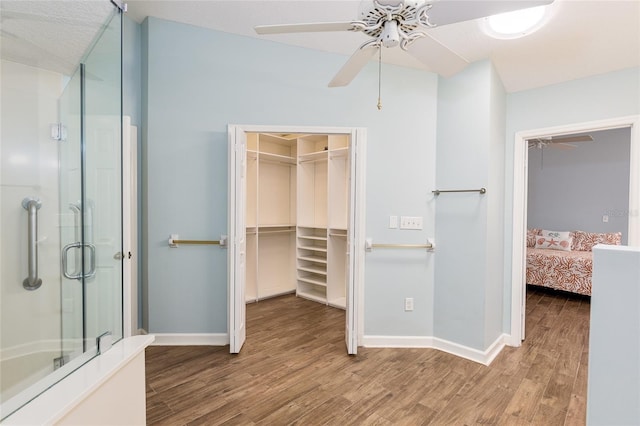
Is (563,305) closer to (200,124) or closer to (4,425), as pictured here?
(200,124)

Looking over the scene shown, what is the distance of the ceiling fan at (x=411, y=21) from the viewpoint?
3.93 feet

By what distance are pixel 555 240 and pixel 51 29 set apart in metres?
6.81

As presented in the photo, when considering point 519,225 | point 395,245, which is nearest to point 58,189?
point 395,245

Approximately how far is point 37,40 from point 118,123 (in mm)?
802

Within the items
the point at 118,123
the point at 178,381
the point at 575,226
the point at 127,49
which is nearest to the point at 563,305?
the point at 575,226

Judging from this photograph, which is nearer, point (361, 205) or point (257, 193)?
point (361, 205)

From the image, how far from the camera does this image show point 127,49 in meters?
2.71

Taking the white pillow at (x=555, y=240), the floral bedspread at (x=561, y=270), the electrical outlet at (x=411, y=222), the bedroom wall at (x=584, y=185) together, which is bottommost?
the floral bedspread at (x=561, y=270)

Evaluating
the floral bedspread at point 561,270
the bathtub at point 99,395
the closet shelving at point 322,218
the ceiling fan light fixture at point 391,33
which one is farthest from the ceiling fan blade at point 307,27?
the floral bedspread at point 561,270

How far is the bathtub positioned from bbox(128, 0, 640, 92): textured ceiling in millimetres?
2360

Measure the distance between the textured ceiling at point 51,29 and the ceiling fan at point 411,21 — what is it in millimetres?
953

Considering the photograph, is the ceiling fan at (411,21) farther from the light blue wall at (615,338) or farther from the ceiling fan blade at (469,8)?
the light blue wall at (615,338)

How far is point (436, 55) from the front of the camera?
1642mm

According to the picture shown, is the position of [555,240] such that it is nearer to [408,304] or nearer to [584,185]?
[584,185]
